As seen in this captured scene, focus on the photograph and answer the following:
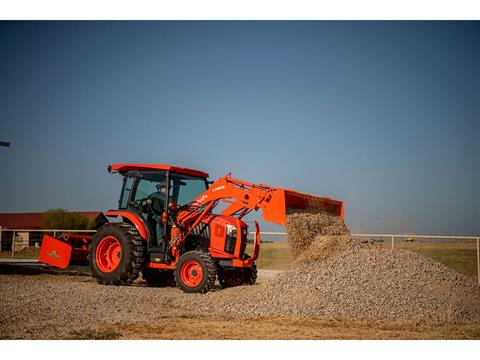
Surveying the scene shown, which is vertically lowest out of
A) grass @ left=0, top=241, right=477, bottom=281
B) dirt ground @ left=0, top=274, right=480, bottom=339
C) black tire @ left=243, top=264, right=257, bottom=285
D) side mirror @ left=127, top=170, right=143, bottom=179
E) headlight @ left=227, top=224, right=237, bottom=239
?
dirt ground @ left=0, top=274, right=480, bottom=339

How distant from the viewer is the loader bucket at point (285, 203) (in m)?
9.70

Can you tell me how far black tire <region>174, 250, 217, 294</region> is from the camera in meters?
9.66

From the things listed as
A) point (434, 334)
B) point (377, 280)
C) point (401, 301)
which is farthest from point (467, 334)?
point (377, 280)

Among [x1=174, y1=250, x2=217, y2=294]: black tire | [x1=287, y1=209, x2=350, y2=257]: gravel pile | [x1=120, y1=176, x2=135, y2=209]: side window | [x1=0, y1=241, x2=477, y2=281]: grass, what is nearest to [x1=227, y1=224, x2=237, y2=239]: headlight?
[x1=174, y1=250, x2=217, y2=294]: black tire

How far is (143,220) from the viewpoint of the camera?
1103cm

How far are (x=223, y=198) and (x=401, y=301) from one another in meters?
4.24

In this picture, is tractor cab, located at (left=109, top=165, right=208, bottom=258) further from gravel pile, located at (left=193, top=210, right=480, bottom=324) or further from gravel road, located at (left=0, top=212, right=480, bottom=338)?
gravel pile, located at (left=193, top=210, right=480, bottom=324)

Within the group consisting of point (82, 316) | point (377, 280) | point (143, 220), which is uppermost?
point (143, 220)

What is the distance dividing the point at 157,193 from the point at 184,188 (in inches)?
23.1

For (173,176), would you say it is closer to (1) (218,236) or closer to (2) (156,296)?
(1) (218,236)

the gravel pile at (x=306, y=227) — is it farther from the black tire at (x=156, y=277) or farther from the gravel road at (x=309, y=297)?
the black tire at (x=156, y=277)

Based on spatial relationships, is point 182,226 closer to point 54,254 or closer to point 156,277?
point 156,277

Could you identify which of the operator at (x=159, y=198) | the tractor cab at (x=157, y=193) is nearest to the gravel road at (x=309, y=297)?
the tractor cab at (x=157, y=193)

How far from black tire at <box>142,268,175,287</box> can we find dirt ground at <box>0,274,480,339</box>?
262 cm
